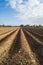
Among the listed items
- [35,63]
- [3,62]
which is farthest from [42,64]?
[3,62]

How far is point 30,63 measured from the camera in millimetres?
8383

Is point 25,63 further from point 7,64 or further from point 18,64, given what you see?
point 7,64

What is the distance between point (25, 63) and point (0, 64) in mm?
1357

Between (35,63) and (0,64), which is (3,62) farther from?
(35,63)

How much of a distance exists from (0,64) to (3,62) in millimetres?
415

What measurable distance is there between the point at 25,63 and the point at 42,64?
0.92 metres

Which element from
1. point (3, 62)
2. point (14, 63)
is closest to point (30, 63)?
point (14, 63)

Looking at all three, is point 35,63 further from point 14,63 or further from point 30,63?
point 14,63

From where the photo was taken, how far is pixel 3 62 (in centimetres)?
853

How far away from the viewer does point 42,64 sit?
830 cm

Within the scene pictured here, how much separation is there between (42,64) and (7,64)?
6.18 ft

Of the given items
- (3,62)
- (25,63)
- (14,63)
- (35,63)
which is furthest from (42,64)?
(3,62)

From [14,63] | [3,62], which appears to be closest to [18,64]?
[14,63]

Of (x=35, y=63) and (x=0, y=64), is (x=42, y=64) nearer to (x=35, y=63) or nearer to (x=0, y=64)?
(x=35, y=63)
